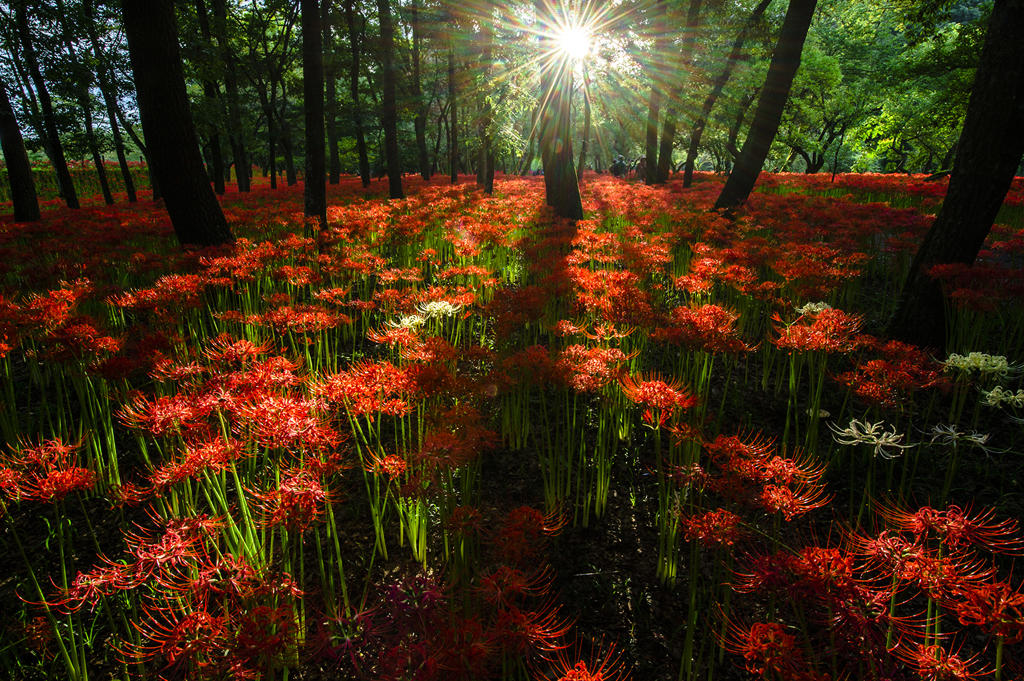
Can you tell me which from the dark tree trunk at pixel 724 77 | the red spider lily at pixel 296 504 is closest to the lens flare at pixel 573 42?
the dark tree trunk at pixel 724 77

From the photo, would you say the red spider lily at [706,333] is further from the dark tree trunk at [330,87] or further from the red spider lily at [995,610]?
the dark tree trunk at [330,87]

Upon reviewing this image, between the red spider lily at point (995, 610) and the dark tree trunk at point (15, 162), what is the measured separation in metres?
15.6

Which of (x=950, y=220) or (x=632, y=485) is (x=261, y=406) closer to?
(x=632, y=485)

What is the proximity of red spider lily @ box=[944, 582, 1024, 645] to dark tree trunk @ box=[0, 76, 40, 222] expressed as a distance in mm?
15586

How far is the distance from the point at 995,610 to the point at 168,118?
29.1 ft

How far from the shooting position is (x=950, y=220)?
156 inches

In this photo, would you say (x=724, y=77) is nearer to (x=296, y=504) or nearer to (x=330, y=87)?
(x=330, y=87)

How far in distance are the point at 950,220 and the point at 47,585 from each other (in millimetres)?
7453

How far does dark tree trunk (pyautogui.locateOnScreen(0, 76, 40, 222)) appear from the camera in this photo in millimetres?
9906

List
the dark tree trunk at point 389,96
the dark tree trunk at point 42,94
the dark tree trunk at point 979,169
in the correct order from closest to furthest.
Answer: the dark tree trunk at point 979,169 < the dark tree trunk at point 42,94 < the dark tree trunk at point 389,96

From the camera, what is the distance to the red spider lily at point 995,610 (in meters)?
1.03

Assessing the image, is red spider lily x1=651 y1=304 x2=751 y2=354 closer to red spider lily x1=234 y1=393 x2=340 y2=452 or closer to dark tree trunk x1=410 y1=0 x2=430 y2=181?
red spider lily x1=234 y1=393 x2=340 y2=452

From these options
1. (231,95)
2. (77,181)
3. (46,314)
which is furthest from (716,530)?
(77,181)

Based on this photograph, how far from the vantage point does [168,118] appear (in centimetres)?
601
